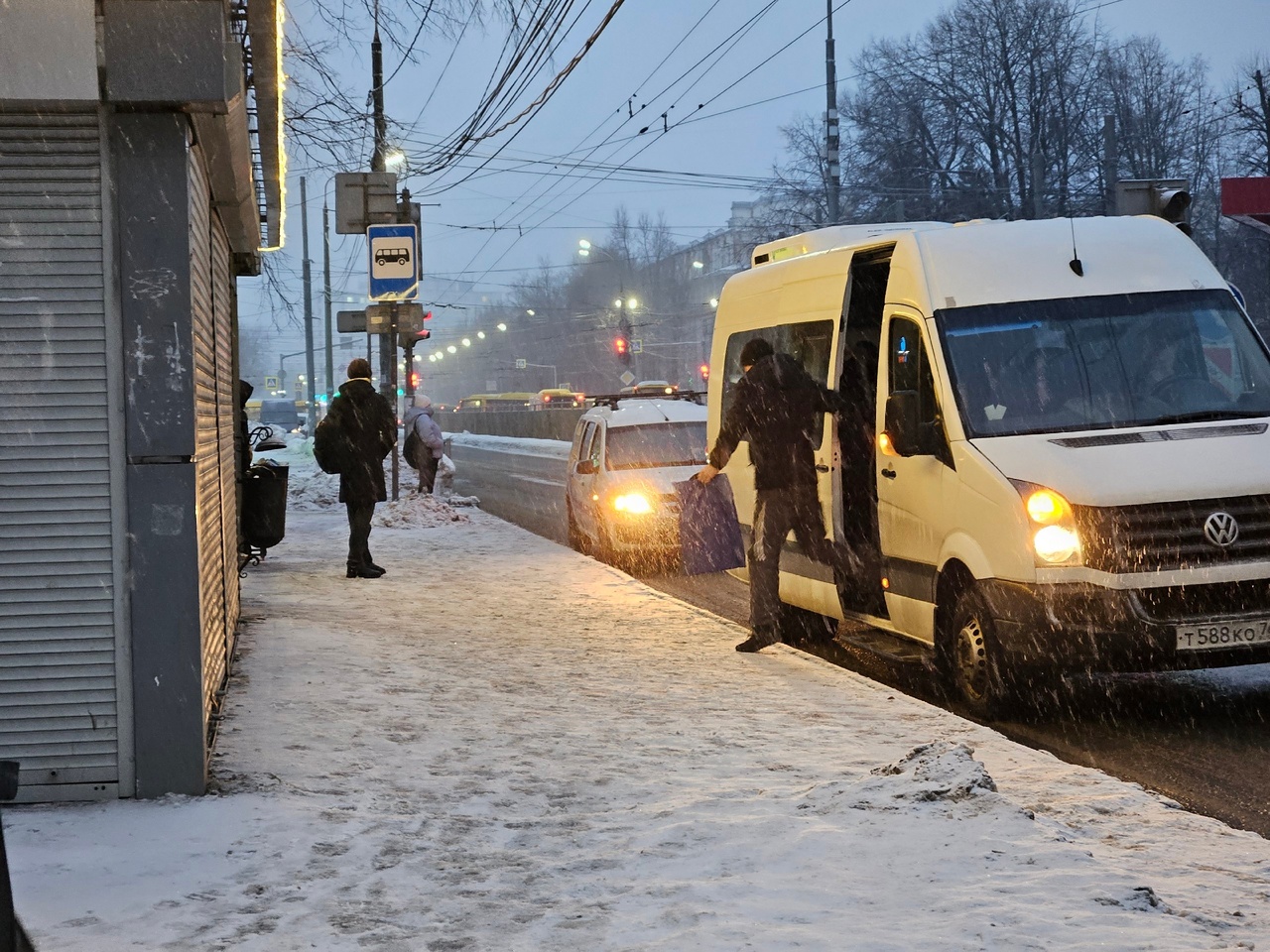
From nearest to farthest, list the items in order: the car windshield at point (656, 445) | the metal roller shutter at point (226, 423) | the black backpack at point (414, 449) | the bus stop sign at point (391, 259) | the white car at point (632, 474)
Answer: the metal roller shutter at point (226, 423) < the white car at point (632, 474) < the car windshield at point (656, 445) < the bus stop sign at point (391, 259) < the black backpack at point (414, 449)

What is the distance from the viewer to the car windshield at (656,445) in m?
15.7

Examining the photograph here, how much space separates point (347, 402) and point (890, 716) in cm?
741

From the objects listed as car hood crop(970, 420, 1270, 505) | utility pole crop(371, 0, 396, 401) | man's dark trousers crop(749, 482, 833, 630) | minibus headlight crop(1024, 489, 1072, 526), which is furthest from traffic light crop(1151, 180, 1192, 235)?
utility pole crop(371, 0, 396, 401)

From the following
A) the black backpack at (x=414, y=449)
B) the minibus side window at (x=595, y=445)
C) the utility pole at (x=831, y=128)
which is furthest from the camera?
the utility pole at (x=831, y=128)

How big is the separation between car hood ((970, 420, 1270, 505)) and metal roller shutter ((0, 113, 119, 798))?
420 centimetres

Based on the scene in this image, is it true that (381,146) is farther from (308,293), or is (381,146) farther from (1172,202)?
(308,293)

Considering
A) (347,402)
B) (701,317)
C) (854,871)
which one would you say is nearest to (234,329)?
(347,402)

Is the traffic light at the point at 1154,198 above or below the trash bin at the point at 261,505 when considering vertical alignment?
above

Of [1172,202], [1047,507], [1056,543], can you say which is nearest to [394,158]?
[1172,202]

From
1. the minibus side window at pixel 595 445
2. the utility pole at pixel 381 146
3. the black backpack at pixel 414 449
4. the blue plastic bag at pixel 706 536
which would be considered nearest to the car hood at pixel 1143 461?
the blue plastic bag at pixel 706 536

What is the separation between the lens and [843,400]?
905 centimetres

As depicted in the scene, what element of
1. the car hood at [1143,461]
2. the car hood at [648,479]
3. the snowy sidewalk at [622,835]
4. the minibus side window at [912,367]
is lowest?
the snowy sidewalk at [622,835]

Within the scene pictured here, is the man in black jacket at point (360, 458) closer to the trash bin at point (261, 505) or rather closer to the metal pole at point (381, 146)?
the trash bin at point (261, 505)

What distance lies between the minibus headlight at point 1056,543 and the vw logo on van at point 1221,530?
23.7 inches
